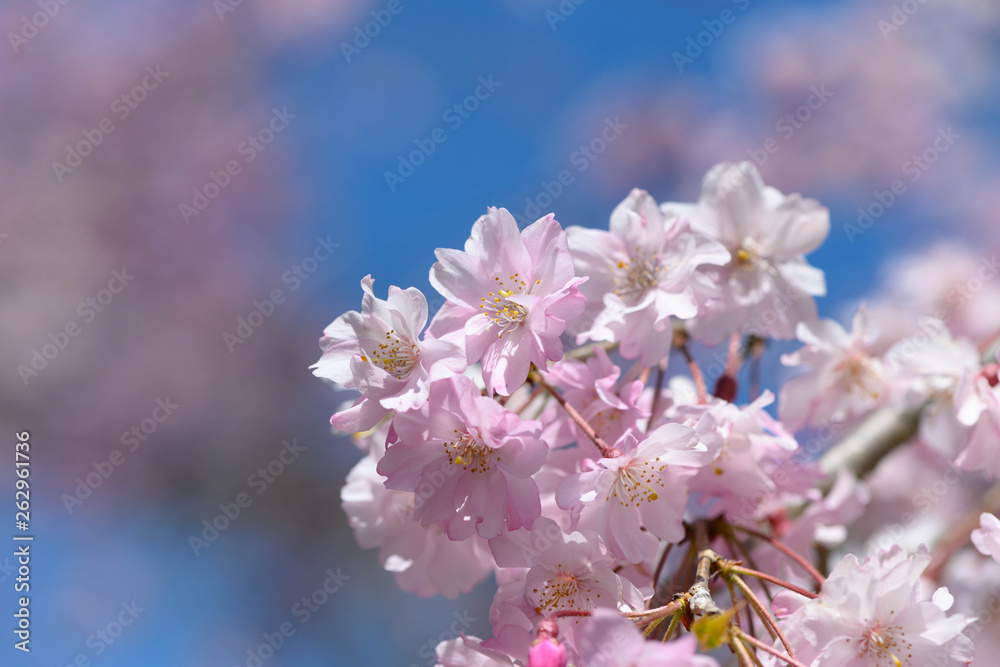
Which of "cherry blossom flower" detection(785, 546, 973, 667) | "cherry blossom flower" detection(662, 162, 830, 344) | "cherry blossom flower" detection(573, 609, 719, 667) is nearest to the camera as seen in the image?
"cherry blossom flower" detection(573, 609, 719, 667)

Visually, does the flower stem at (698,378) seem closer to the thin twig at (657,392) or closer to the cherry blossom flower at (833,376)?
the thin twig at (657,392)

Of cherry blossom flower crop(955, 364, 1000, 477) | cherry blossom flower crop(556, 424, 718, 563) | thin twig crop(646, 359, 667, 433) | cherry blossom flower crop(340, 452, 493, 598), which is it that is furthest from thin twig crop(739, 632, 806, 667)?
cherry blossom flower crop(955, 364, 1000, 477)

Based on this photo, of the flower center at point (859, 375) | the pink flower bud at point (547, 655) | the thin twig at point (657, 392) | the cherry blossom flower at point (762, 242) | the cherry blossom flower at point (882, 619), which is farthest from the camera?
the flower center at point (859, 375)

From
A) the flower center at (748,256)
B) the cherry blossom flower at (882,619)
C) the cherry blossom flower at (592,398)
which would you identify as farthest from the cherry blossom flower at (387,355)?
the flower center at (748,256)

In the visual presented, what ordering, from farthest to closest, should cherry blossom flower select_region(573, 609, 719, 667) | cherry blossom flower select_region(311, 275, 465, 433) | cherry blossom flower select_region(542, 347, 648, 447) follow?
cherry blossom flower select_region(542, 347, 648, 447)
cherry blossom flower select_region(311, 275, 465, 433)
cherry blossom flower select_region(573, 609, 719, 667)

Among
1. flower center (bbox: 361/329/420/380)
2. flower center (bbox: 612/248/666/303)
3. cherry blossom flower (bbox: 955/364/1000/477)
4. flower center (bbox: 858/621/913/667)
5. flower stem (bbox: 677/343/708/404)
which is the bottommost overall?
cherry blossom flower (bbox: 955/364/1000/477)

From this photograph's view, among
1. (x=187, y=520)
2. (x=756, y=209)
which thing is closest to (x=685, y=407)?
(x=756, y=209)

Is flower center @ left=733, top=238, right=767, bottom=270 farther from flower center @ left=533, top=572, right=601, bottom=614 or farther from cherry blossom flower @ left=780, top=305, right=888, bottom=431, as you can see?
flower center @ left=533, top=572, right=601, bottom=614

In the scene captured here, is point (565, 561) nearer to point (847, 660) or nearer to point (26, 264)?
point (847, 660)
